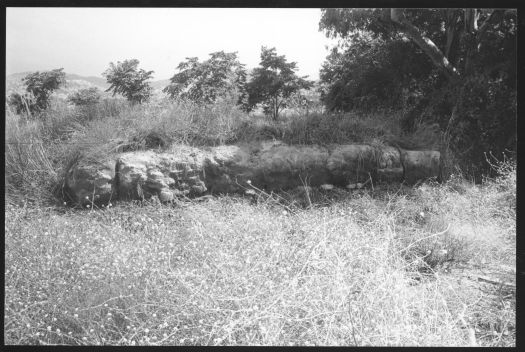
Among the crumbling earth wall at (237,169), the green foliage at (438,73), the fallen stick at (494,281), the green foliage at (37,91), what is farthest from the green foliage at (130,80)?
the fallen stick at (494,281)

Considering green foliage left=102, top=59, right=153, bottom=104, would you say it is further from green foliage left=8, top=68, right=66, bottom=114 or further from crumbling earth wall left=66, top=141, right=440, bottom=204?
crumbling earth wall left=66, top=141, right=440, bottom=204

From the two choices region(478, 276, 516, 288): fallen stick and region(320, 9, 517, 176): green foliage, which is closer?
region(478, 276, 516, 288): fallen stick

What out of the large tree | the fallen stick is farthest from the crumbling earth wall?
the fallen stick

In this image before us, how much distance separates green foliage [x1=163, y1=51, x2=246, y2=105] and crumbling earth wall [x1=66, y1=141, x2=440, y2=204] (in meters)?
0.90

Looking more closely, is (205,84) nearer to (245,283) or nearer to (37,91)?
(37,91)

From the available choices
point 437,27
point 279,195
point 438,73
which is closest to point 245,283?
point 279,195

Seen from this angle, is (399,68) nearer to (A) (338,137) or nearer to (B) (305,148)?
(A) (338,137)

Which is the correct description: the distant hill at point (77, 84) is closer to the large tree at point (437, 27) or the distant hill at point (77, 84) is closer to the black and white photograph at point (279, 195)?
the black and white photograph at point (279, 195)

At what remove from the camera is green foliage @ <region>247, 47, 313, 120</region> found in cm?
538

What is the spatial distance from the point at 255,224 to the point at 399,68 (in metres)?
4.08

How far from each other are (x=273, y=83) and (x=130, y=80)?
1.89m

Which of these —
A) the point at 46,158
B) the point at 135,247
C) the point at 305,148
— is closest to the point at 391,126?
the point at 305,148

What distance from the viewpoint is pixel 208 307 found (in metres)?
2.83

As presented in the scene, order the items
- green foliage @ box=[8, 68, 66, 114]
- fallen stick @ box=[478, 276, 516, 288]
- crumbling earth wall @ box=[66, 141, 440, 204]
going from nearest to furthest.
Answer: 1. fallen stick @ box=[478, 276, 516, 288]
2. crumbling earth wall @ box=[66, 141, 440, 204]
3. green foliage @ box=[8, 68, 66, 114]
